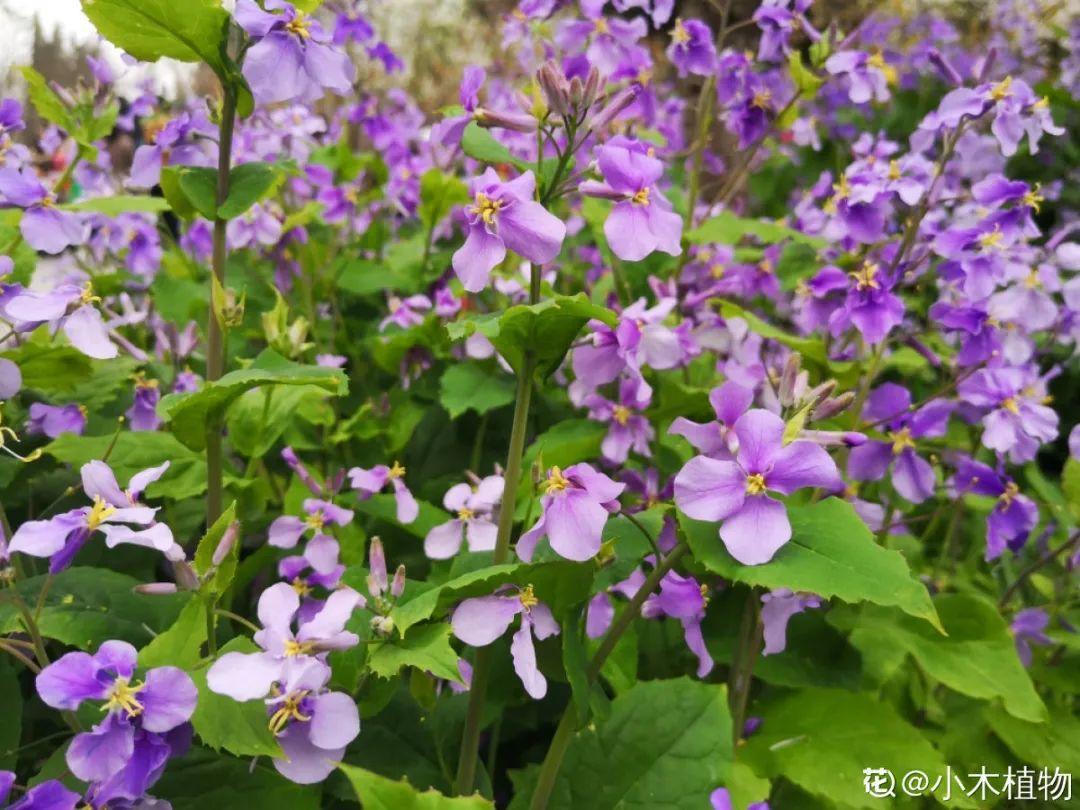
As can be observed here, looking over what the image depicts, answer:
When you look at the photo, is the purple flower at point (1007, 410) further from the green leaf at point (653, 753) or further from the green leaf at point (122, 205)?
the green leaf at point (122, 205)

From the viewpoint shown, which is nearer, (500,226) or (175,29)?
(500,226)

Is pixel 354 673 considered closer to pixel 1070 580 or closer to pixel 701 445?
pixel 701 445

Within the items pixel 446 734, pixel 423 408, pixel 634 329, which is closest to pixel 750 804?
pixel 446 734

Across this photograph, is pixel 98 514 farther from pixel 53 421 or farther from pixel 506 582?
pixel 53 421

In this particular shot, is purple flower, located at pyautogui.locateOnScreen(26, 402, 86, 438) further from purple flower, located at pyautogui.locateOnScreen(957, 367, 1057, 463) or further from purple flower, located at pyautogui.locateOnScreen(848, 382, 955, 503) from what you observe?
purple flower, located at pyautogui.locateOnScreen(957, 367, 1057, 463)

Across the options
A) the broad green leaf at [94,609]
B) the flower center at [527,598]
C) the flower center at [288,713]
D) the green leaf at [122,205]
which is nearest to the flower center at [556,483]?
the flower center at [527,598]
